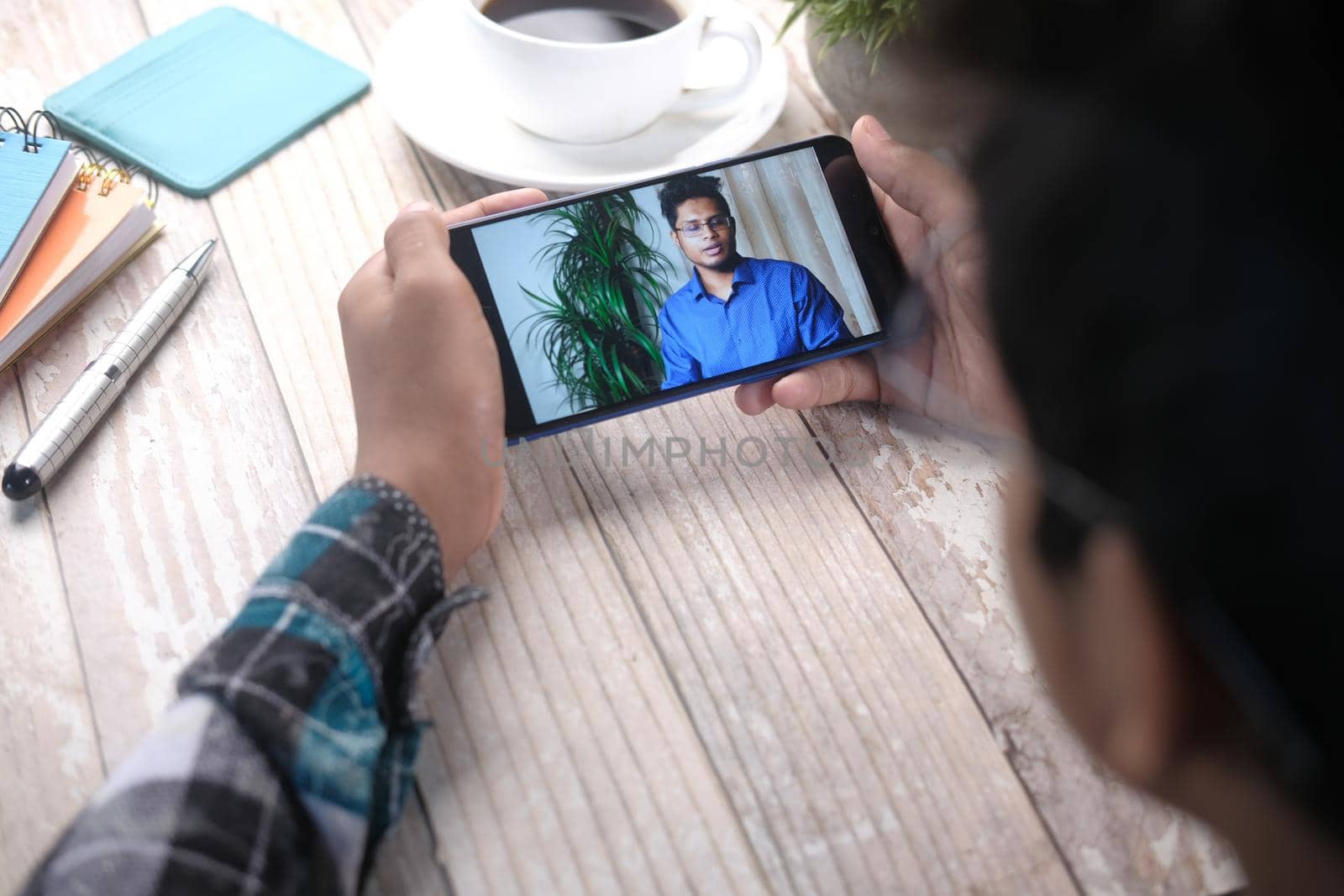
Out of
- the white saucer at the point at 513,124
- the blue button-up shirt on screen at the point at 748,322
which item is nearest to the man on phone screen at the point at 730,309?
the blue button-up shirt on screen at the point at 748,322

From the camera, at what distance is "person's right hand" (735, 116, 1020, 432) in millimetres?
582

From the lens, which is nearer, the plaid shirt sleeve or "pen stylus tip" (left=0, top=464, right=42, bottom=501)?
the plaid shirt sleeve

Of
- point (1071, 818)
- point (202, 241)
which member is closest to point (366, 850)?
point (1071, 818)

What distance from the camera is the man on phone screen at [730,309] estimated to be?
56 cm

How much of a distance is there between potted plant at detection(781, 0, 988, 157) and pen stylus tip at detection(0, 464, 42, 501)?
51cm

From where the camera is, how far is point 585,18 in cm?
74

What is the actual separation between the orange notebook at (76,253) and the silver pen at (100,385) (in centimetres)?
5

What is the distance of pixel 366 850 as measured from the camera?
41cm

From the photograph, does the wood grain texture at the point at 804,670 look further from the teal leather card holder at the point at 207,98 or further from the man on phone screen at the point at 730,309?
the teal leather card holder at the point at 207,98

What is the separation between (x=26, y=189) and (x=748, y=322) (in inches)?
18.7

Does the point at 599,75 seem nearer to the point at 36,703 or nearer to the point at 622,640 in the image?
the point at 622,640

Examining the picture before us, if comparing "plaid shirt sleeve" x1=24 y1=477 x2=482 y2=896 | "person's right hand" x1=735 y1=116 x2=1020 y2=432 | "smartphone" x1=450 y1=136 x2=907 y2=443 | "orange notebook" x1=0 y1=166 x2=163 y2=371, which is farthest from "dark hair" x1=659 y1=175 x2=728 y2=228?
"orange notebook" x1=0 y1=166 x2=163 y2=371

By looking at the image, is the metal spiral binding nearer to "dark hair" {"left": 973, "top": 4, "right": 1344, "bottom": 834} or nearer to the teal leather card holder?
the teal leather card holder

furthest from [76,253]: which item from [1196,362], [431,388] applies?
[1196,362]
